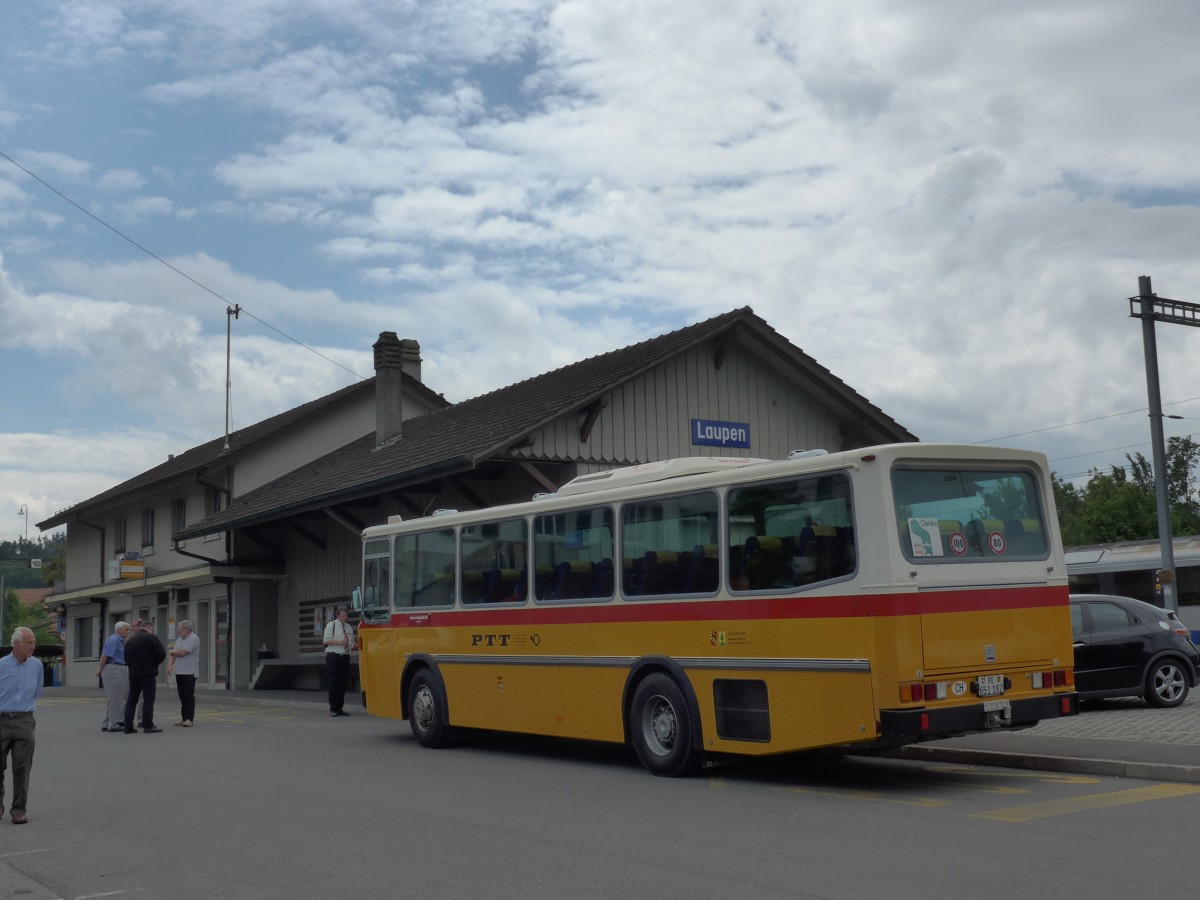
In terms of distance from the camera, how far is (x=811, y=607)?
35.6 ft

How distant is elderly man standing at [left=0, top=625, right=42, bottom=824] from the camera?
412 inches

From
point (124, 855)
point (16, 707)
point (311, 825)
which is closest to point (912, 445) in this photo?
point (311, 825)

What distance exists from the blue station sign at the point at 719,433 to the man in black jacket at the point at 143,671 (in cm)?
908

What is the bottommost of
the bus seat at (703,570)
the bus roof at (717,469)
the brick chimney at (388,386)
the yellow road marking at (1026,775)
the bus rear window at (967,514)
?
the yellow road marking at (1026,775)

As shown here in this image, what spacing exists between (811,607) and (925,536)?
1.07 meters

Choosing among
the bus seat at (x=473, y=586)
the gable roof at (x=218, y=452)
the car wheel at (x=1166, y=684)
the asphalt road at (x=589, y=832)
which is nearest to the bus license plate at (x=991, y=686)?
the asphalt road at (x=589, y=832)

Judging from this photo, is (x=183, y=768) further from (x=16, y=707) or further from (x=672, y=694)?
(x=672, y=694)

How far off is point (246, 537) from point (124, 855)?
80.1 feet

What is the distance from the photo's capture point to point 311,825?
9977mm

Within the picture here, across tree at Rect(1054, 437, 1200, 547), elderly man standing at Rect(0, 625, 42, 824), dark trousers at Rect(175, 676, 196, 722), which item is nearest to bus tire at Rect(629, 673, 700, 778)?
elderly man standing at Rect(0, 625, 42, 824)

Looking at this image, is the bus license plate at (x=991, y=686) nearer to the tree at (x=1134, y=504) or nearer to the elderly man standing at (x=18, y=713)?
the elderly man standing at (x=18, y=713)

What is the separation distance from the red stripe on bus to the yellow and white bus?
17mm

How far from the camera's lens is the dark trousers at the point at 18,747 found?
412 inches

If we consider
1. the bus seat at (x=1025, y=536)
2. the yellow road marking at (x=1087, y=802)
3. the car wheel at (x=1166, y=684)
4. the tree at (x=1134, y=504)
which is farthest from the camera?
the tree at (x=1134, y=504)
